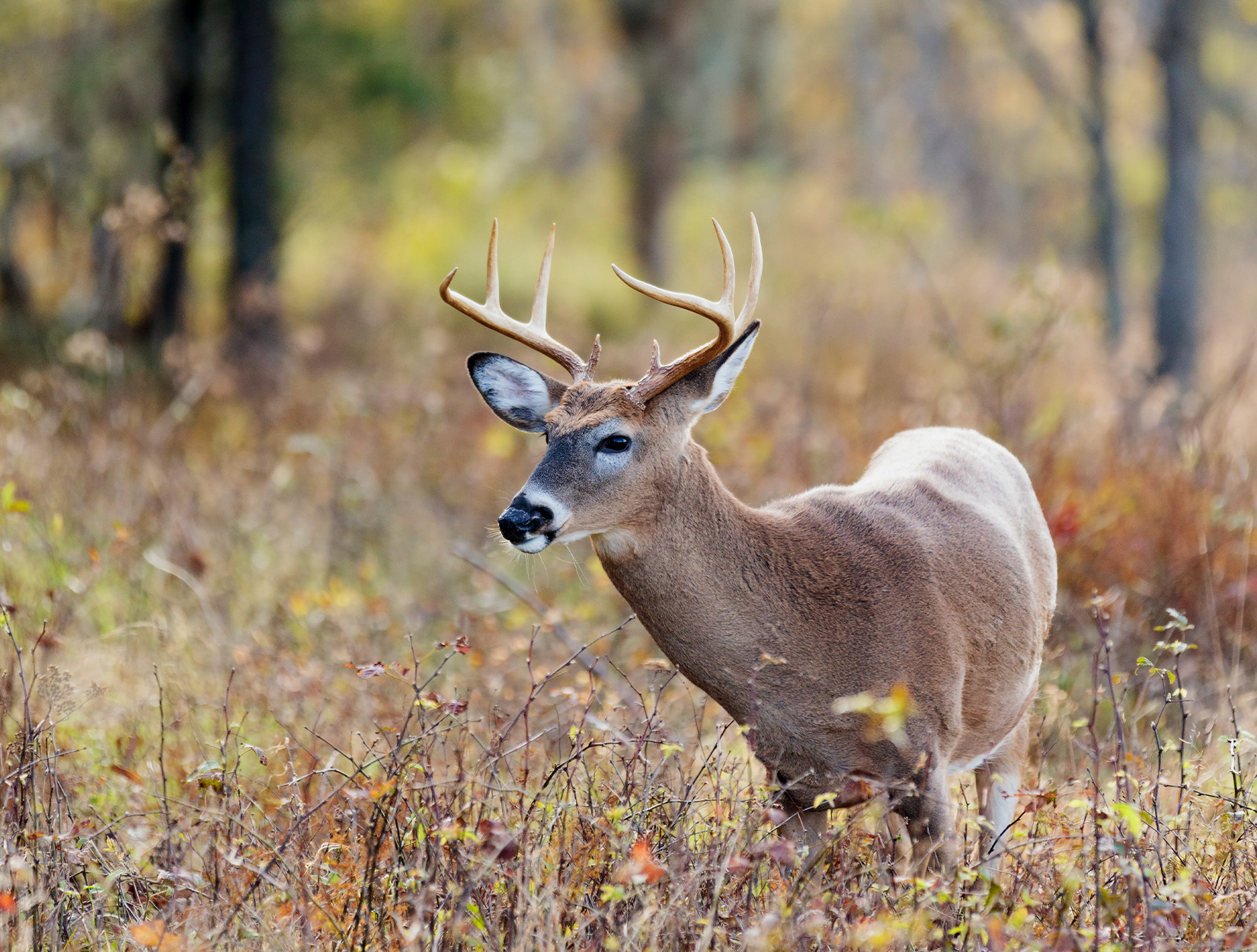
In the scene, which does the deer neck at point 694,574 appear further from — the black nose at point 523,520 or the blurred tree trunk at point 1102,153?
the blurred tree trunk at point 1102,153

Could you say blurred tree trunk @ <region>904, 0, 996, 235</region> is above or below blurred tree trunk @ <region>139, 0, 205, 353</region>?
above

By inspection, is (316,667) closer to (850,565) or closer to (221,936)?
(221,936)

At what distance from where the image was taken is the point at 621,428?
381cm

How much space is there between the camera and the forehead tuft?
384 cm

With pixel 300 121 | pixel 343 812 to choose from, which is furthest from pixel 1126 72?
pixel 343 812

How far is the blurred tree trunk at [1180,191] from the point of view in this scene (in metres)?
10.2

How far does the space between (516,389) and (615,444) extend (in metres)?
0.64

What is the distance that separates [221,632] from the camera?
567 cm

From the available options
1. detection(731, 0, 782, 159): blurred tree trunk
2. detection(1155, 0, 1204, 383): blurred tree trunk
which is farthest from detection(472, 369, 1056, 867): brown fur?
detection(731, 0, 782, 159): blurred tree trunk

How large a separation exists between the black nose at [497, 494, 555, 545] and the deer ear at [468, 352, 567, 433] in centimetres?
65

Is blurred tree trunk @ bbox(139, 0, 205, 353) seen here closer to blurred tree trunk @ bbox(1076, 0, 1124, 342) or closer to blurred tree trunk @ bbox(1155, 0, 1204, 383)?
blurred tree trunk @ bbox(1076, 0, 1124, 342)

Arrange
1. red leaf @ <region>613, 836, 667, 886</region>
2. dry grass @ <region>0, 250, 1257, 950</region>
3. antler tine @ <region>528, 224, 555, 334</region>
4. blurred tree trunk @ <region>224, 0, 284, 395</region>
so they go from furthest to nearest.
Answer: blurred tree trunk @ <region>224, 0, 284, 395</region>
antler tine @ <region>528, 224, 555, 334</region>
dry grass @ <region>0, 250, 1257, 950</region>
red leaf @ <region>613, 836, 667, 886</region>

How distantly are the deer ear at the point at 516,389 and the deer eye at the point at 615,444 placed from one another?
0.47m

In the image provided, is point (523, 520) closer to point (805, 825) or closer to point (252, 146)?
point (805, 825)
